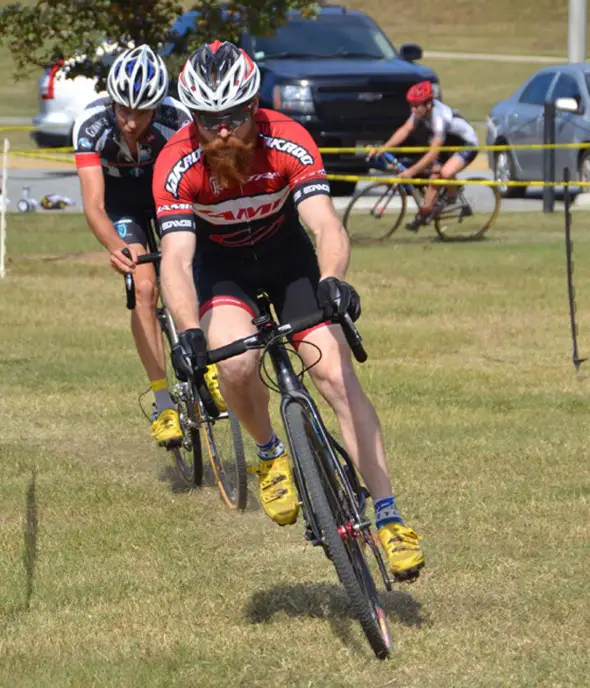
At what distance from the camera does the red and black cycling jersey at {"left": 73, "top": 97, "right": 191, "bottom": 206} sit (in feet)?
28.5

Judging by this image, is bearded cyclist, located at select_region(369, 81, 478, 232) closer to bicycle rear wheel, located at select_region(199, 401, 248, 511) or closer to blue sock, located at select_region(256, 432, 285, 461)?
bicycle rear wheel, located at select_region(199, 401, 248, 511)

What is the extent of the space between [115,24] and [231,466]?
1014 centimetres

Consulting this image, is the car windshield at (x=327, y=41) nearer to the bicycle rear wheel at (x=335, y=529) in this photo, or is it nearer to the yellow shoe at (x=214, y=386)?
the yellow shoe at (x=214, y=386)

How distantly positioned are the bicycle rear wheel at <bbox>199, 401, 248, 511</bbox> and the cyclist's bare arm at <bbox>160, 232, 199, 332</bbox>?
5.16ft

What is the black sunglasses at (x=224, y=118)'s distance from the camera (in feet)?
20.2

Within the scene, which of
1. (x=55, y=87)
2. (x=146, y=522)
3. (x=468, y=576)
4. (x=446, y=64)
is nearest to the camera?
(x=468, y=576)

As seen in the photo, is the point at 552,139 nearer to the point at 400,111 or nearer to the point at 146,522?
the point at 400,111

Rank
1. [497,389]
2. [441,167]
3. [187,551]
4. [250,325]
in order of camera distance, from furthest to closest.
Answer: [441,167] < [497,389] < [187,551] < [250,325]

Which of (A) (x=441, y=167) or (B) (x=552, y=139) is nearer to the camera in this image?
(A) (x=441, y=167)

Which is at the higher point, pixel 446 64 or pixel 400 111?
pixel 400 111

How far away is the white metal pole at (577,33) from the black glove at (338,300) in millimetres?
24088

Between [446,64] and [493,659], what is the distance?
4910 cm

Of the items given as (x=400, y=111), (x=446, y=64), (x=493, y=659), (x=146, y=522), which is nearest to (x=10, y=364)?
(x=146, y=522)

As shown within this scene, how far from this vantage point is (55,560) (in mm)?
7254
